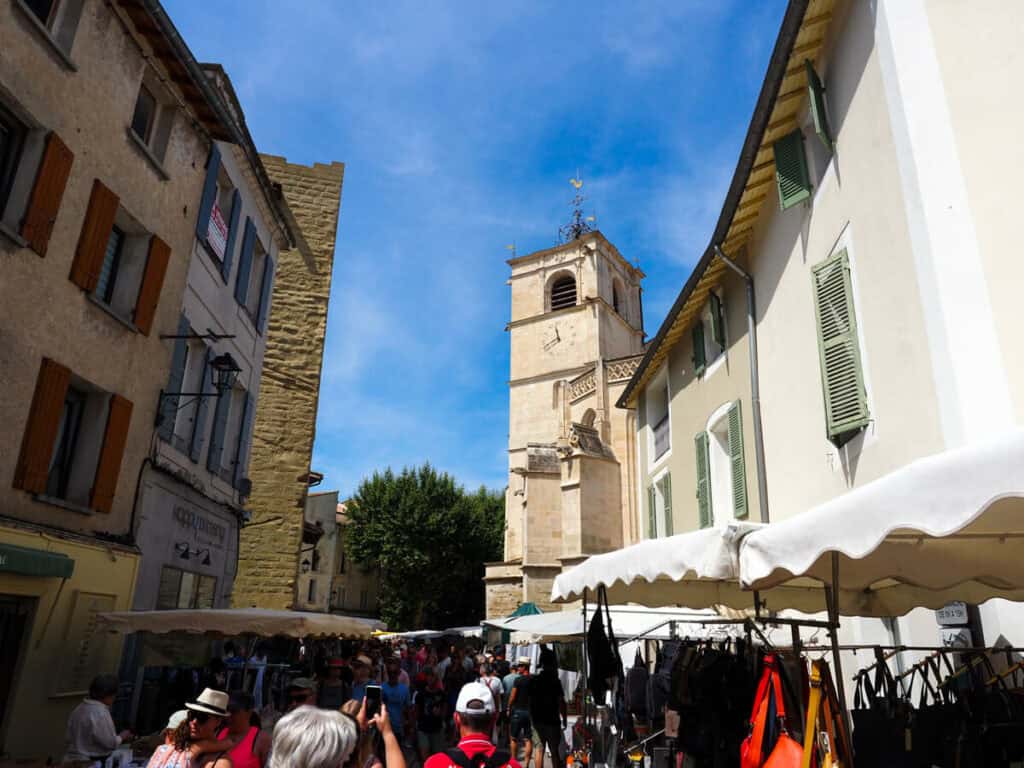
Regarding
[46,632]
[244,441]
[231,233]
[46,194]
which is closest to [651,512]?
[244,441]

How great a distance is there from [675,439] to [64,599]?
413 inches

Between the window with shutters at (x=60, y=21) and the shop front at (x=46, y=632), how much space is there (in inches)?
190

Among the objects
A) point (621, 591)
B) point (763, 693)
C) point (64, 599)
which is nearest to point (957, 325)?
point (763, 693)

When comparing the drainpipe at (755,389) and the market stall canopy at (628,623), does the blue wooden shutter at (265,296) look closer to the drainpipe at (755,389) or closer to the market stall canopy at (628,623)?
the market stall canopy at (628,623)

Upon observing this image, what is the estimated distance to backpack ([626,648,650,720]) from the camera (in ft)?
32.7

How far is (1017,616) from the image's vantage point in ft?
16.3

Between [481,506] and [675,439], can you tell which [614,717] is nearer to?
[675,439]

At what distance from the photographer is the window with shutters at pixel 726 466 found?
10.4 metres

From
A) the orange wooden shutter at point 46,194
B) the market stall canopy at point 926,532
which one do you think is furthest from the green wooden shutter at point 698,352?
the orange wooden shutter at point 46,194

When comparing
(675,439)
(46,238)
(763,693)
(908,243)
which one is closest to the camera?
(763,693)

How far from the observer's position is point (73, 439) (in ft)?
26.7

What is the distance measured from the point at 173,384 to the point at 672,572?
7.95m

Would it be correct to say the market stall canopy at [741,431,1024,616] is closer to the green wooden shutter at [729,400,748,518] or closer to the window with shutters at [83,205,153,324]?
the green wooden shutter at [729,400,748,518]

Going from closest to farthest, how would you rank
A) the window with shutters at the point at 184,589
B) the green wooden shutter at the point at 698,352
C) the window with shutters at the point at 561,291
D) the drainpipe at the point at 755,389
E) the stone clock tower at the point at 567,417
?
the drainpipe at the point at 755,389 → the window with shutters at the point at 184,589 → the green wooden shutter at the point at 698,352 → the stone clock tower at the point at 567,417 → the window with shutters at the point at 561,291
